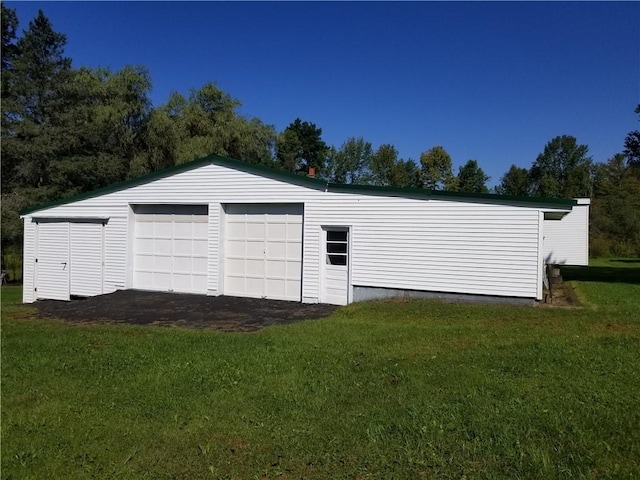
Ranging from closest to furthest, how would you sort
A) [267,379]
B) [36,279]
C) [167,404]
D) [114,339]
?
1. [167,404]
2. [267,379]
3. [114,339]
4. [36,279]

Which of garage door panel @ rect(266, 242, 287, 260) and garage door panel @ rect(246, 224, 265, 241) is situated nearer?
garage door panel @ rect(266, 242, 287, 260)

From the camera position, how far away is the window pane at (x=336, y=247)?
12.8m

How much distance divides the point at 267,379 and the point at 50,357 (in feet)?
10.3

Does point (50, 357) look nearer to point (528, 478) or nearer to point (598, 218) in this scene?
point (528, 478)

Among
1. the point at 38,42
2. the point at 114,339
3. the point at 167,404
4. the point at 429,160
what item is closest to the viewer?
the point at 167,404

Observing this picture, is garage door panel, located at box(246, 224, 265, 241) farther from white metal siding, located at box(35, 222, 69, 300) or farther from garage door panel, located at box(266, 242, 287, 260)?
white metal siding, located at box(35, 222, 69, 300)

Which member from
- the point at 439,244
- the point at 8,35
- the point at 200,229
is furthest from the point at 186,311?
the point at 8,35

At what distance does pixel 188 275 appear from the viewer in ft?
47.4

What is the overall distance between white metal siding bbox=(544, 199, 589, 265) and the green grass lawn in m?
14.3

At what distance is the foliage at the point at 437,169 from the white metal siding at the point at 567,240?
1095 inches

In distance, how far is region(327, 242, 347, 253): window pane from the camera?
12832 mm

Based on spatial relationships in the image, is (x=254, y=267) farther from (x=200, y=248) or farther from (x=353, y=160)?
(x=353, y=160)

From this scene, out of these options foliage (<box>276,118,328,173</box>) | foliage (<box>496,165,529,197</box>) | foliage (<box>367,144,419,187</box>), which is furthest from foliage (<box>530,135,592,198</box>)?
foliage (<box>276,118,328,173</box>)

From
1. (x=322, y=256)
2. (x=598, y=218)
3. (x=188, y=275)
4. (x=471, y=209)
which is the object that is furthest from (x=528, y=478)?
(x=598, y=218)
